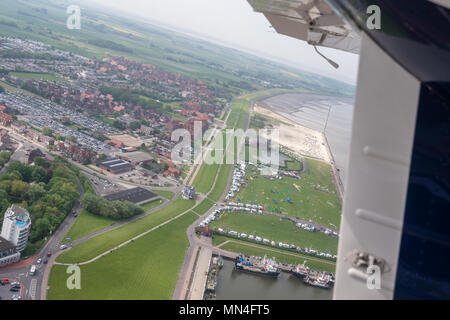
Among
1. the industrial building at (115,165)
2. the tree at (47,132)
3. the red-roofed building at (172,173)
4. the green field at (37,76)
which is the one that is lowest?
the red-roofed building at (172,173)

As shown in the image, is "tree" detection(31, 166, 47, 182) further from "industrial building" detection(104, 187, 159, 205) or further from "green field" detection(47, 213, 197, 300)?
"green field" detection(47, 213, 197, 300)

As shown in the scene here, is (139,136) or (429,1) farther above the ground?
(429,1)

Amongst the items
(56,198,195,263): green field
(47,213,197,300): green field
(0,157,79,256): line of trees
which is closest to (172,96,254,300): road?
(47,213,197,300): green field

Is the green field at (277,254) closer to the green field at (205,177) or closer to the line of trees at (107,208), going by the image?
the line of trees at (107,208)

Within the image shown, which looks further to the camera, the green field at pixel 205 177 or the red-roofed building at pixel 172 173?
the red-roofed building at pixel 172 173

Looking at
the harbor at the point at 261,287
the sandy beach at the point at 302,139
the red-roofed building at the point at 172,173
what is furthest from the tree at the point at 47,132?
the sandy beach at the point at 302,139

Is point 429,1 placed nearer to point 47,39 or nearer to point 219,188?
point 219,188
